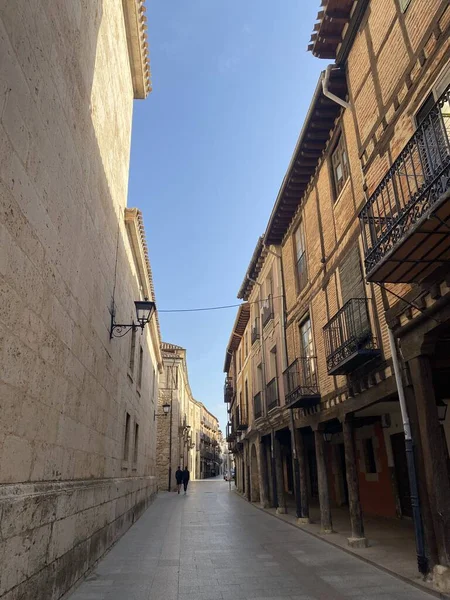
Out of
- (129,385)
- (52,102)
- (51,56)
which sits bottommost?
(129,385)

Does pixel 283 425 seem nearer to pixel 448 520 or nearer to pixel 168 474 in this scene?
pixel 448 520

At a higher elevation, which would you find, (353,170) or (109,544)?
(353,170)

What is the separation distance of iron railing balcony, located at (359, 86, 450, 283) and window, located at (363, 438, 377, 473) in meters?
8.44

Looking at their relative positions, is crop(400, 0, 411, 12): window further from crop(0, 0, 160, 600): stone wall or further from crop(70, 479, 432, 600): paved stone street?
crop(70, 479, 432, 600): paved stone street

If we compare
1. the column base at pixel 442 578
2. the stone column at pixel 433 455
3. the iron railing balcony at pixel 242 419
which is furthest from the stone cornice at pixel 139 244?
the iron railing balcony at pixel 242 419

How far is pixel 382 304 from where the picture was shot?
678 centimetres

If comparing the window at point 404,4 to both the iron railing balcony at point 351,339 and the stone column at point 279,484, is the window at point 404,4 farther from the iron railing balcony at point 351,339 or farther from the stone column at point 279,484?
the stone column at point 279,484

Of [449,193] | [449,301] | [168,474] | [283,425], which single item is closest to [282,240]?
[283,425]

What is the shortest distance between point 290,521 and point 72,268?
956 cm

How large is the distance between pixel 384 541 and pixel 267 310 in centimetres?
863

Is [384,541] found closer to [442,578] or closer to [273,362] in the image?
[442,578]

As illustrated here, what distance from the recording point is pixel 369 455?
12484mm

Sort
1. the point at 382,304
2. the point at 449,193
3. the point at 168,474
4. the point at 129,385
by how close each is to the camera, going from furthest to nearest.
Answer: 1. the point at 168,474
2. the point at 129,385
3. the point at 382,304
4. the point at 449,193

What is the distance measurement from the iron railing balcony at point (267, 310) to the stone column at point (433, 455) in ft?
30.2
